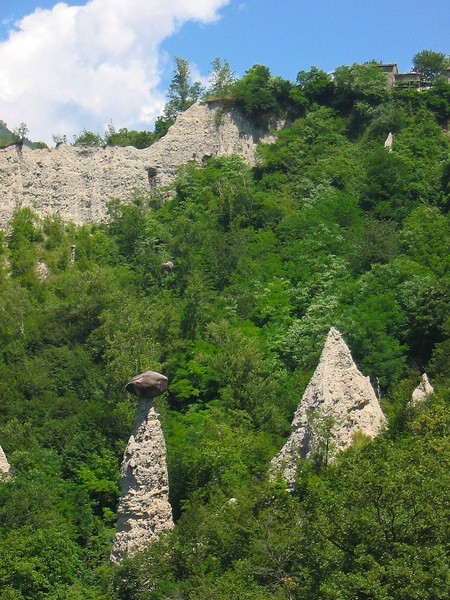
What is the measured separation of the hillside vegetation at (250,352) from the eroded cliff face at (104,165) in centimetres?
99

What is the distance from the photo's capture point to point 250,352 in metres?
32.5

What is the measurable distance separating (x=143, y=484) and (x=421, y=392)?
8.51 metres

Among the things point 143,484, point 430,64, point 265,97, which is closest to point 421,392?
point 143,484

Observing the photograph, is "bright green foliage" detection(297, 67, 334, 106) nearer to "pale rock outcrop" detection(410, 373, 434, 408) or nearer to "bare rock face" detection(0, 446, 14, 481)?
"pale rock outcrop" detection(410, 373, 434, 408)

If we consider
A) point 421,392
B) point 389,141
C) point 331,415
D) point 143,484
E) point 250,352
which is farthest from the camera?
point 389,141

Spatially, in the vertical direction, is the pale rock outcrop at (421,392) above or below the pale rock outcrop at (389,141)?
below

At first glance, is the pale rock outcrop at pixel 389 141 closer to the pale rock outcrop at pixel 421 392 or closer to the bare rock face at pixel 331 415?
the pale rock outcrop at pixel 421 392

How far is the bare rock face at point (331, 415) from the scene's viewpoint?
24109mm

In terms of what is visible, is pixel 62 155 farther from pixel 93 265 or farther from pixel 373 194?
pixel 373 194

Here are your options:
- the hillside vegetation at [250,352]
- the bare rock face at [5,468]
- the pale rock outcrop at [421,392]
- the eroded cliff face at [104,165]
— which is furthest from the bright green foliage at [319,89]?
the bare rock face at [5,468]

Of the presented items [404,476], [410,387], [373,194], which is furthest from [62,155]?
[404,476]

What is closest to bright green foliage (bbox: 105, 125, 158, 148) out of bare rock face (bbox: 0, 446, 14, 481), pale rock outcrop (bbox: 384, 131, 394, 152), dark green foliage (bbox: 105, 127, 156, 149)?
dark green foliage (bbox: 105, 127, 156, 149)

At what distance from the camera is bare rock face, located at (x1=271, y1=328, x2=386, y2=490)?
24.1 meters

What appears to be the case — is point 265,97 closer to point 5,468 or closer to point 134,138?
point 134,138
